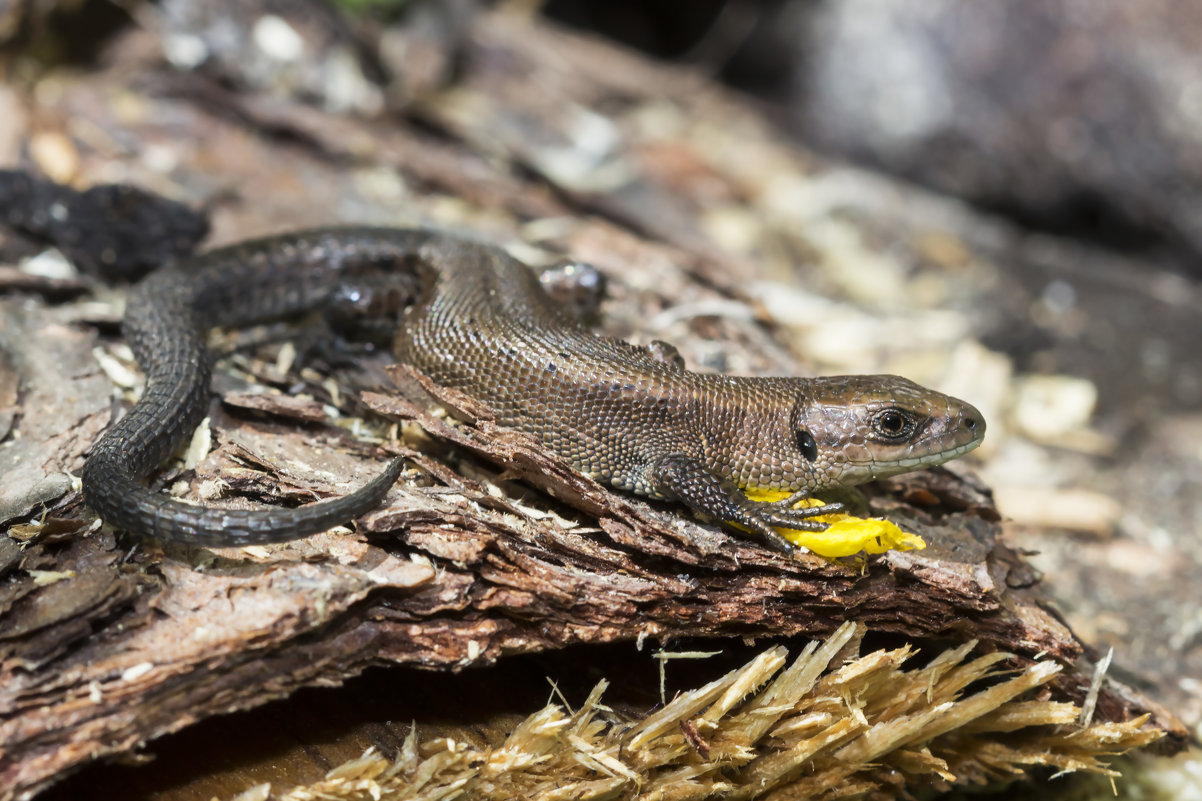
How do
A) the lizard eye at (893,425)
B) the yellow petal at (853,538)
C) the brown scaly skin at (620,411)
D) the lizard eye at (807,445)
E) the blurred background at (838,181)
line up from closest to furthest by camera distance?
Answer: the yellow petal at (853,538), the brown scaly skin at (620,411), the lizard eye at (893,425), the lizard eye at (807,445), the blurred background at (838,181)

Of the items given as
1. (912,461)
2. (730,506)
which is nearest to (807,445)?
(912,461)

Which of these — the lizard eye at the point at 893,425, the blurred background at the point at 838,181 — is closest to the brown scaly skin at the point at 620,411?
the lizard eye at the point at 893,425

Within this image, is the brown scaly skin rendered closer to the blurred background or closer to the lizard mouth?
the lizard mouth

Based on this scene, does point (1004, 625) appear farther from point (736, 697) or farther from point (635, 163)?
point (635, 163)

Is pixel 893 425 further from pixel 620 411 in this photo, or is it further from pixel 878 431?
pixel 620 411

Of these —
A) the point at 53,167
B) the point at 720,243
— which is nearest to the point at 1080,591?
the point at 720,243

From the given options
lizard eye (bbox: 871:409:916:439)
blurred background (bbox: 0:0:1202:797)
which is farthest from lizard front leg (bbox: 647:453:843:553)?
blurred background (bbox: 0:0:1202:797)

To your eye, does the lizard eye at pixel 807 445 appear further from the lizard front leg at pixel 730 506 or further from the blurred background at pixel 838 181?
the blurred background at pixel 838 181
